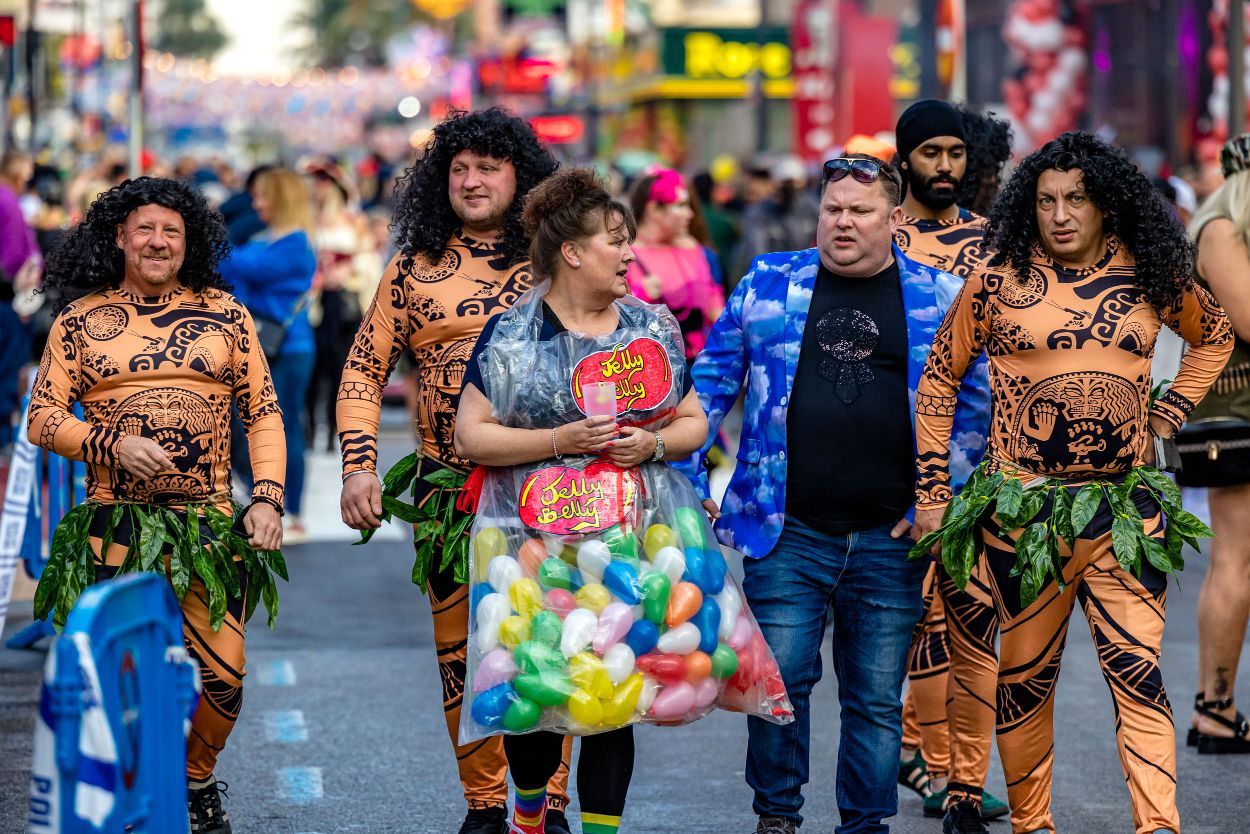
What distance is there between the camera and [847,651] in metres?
5.53

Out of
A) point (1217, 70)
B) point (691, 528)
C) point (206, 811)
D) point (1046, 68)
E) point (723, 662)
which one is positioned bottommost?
point (206, 811)

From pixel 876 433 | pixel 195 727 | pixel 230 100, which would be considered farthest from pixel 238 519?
pixel 230 100

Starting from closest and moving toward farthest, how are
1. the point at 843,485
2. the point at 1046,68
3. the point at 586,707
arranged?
the point at 586,707, the point at 843,485, the point at 1046,68

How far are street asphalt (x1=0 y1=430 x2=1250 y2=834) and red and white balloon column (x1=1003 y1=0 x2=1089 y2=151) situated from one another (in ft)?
55.4

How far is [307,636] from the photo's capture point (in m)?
9.34

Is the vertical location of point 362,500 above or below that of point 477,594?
→ above

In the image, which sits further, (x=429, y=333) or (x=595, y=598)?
(x=429, y=333)

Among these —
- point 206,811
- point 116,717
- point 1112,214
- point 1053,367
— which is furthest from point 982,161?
point 116,717

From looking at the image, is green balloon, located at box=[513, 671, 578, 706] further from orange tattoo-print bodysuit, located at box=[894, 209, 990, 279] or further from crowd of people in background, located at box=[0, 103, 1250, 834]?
orange tattoo-print bodysuit, located at box=[894, 209, 990, 279]

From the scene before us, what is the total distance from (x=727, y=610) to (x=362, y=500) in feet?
3.57

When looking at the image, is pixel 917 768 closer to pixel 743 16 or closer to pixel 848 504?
pixel 848 504

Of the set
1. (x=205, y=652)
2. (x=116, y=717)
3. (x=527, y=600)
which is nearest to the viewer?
(x=116, y=717)

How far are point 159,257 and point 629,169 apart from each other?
2516 centimetres

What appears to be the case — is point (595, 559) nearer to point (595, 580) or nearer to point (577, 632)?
point (595, 580)
